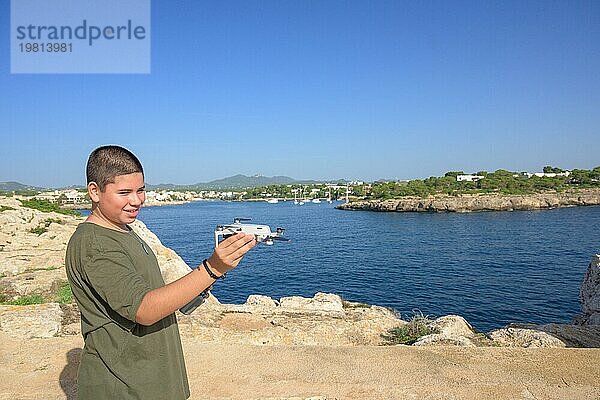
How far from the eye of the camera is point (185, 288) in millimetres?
1884

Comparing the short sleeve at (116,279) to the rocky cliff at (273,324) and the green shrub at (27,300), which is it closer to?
the rocky cliff at (273,324)

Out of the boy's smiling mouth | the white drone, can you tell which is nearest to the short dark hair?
the boy's smiling mouth

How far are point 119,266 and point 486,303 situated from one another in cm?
2658

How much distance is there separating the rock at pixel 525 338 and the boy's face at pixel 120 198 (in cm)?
766

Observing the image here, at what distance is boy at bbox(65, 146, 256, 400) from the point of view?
1.97 meters

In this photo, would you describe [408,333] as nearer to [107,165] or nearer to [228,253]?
[228,253]

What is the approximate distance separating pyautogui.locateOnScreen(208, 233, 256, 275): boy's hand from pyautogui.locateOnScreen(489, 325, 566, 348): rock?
7553 millimetres

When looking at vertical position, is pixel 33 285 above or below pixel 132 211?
below

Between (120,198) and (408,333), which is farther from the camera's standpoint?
(408,333)

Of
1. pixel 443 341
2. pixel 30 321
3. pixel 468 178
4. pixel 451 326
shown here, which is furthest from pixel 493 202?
pixel 30 321

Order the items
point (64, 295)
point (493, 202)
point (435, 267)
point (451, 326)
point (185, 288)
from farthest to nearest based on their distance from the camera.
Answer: point (493, 202) → point (435, 267) → point (451, 326) → point (64, 295) → point (185, 288)

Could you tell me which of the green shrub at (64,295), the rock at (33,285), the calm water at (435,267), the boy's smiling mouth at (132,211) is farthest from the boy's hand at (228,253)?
the calm water at (435,267)

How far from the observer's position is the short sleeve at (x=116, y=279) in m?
1.94

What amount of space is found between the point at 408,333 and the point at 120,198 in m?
7.58
